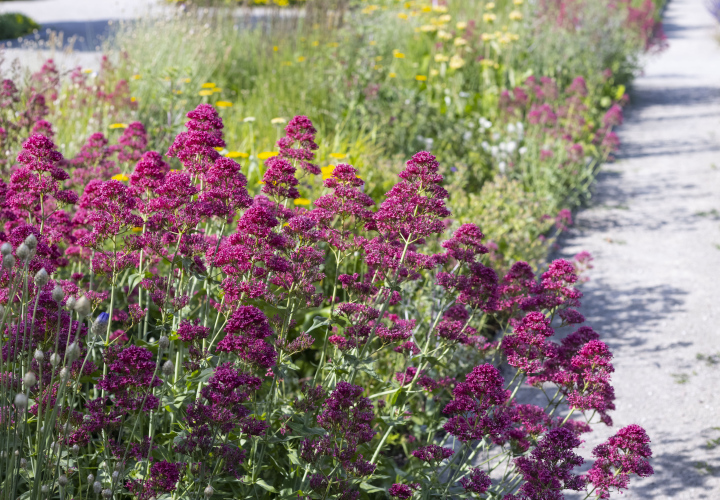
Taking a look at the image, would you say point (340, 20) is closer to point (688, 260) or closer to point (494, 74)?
point (494, 74)

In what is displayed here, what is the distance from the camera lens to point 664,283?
17.4 ft

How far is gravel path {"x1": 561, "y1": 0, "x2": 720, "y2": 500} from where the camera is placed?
352 cm

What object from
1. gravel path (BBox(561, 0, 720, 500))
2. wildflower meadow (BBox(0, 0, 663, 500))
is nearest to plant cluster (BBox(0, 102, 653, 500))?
wildflower meadow (BBox(0, 0, 663, 500))

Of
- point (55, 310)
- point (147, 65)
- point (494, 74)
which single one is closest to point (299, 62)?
Result: point (147, 65)

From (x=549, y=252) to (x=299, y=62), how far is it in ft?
14.7

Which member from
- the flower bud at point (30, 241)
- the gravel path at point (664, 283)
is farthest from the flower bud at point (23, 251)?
the gravel path at point (664, 283)

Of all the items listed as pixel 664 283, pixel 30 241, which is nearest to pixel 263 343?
pixel 30 241

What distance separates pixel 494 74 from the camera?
361 inches

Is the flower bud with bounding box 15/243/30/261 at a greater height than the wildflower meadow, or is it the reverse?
the flower bud with bounding box 15/243/30/261

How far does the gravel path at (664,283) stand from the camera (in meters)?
3.52

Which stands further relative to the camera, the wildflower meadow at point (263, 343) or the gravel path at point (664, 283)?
the gravel path at point (664, 283)

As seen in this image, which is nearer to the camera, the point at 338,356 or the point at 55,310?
the point at 55,310

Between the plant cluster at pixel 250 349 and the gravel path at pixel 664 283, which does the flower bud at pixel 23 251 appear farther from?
the gravel path at pixel 664 283

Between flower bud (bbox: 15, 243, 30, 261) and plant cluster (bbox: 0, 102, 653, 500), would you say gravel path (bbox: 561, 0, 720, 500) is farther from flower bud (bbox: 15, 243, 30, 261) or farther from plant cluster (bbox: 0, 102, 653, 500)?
flower bud (bbox: 15, 243, 30, 261)
